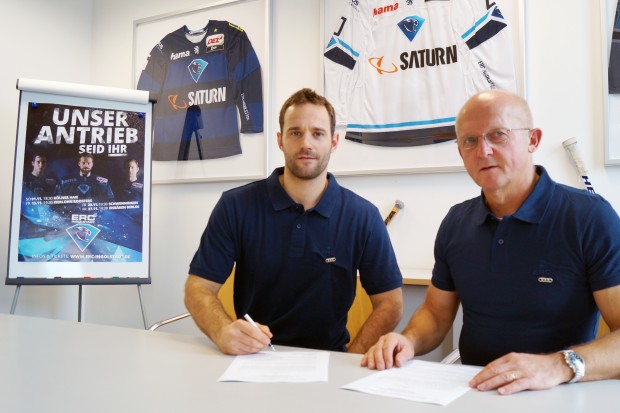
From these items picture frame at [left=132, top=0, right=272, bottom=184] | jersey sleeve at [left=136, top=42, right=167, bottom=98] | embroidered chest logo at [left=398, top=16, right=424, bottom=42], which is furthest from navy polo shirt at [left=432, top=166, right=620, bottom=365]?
jersey sleeve at [left=136, top=42, right=167, bottom=98]

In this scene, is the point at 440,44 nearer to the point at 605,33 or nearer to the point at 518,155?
the point at 605,33

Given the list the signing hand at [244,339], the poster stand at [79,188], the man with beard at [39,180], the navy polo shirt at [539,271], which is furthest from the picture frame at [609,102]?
the man with beard at [39,180]

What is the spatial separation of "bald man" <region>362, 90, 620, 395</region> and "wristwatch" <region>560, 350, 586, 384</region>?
227 millimetres

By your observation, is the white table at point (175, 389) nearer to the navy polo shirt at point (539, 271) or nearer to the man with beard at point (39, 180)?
the navy polo shirt at point (539, 271)

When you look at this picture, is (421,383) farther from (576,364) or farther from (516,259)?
(516,259)

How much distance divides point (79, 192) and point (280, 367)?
7.50 feet

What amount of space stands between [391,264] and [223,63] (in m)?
2.04

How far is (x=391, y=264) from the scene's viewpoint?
1.91 m

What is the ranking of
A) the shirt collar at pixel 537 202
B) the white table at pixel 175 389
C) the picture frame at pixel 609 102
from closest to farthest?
1. the white table at pixel 175 389
2. the shirt collar at pixel 537 202
3. the picture frame at pixel 609 102

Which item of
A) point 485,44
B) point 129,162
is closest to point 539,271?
point 485,44

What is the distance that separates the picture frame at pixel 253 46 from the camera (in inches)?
125

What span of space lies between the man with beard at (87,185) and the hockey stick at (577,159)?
2.56 metres

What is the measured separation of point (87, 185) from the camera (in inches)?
118

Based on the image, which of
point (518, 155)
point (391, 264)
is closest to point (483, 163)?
point (518, 155)
